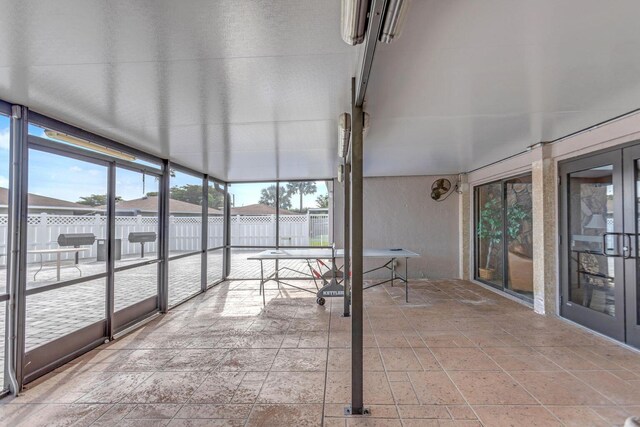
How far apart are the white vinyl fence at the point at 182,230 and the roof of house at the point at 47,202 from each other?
0.30 ft

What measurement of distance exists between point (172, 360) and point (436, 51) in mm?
3425

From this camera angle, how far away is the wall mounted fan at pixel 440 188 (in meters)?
6.72

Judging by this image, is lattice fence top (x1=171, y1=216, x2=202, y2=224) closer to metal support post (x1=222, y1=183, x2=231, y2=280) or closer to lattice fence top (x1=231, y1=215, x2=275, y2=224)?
metal support post (x1=222, y1=183, x2=231, y2=280)

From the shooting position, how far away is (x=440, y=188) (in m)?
6.73

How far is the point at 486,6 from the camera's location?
1.44 metres

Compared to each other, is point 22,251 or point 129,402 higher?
point 22,251

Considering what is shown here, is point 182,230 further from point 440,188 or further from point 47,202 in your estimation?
point 440,188

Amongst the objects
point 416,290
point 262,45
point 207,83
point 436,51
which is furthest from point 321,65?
point 416,290

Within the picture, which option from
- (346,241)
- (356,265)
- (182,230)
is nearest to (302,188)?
(182,230)

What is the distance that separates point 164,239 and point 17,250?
6.87 feet

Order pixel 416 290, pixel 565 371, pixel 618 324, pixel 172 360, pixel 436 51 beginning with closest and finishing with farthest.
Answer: pixel 436 51, pixel 565 371, pixel 172 360, pixel 618 324, pixel 416 290

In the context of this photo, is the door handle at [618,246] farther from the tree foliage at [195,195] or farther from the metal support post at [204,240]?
the metal support post at [204,240]

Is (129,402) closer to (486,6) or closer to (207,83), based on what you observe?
(207,83)

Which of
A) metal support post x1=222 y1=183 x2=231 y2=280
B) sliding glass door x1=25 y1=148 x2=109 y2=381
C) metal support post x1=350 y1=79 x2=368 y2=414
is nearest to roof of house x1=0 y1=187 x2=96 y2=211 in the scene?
sliding glass door x1=25 y1=148 x2=109 y2=381
